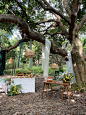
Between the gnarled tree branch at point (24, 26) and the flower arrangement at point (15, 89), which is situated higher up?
the gnarled tree branch at point (24, 26)

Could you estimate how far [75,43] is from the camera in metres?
5.57

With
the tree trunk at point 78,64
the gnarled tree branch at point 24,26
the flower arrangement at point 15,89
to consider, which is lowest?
the flower arrangement at point 15,89

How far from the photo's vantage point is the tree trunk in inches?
202

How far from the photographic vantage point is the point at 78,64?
5.29 metres

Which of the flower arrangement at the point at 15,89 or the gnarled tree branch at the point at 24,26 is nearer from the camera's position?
the gnarled tree branch at the point at 24,26

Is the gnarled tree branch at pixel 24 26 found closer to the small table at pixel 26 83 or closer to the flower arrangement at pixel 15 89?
the small table at pixel 26 83

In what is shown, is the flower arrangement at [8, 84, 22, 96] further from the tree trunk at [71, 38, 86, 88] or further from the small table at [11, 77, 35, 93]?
the tree trunk at [71, 38, 86, 88]

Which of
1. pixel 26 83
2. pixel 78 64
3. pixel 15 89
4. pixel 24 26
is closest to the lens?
pixel 24 26

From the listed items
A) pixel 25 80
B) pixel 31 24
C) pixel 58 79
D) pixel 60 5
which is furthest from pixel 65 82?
pixel 60 5

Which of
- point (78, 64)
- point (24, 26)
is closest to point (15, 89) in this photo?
point (24, 26)

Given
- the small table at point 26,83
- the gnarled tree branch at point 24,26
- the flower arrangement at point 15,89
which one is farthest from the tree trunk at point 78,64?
the flower arrangement at point 15,89

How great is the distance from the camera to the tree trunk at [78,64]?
16.9 feet

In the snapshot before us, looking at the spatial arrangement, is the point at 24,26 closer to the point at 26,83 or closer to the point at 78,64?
the point at 26,83

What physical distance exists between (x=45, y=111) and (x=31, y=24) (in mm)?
3917
